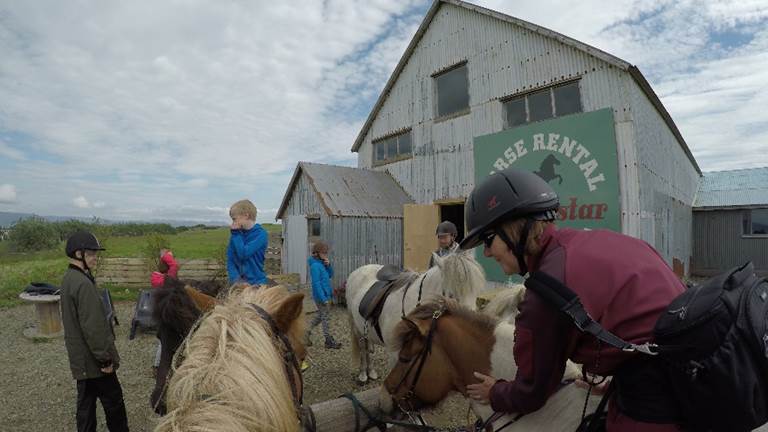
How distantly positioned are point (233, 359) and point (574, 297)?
3.98 feet

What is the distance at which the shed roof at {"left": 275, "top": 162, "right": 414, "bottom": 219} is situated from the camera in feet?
37.5

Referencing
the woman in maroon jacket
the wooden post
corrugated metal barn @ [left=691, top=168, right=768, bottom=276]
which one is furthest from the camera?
corrugated metal barn @ [left=691, top=168, right=768, bottom=276]

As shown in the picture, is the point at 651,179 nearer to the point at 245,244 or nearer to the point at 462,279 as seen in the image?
the point at 462,279

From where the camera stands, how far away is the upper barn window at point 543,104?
8.57 m

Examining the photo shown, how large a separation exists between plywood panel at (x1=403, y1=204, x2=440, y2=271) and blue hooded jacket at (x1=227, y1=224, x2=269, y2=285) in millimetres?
7693

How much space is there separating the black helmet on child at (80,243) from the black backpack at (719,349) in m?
4.33

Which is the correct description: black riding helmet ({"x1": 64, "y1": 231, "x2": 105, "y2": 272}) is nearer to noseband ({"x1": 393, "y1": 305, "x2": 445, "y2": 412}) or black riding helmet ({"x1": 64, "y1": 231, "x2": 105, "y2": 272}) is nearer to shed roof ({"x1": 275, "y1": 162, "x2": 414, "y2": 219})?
noseband ({"x1": 393, "y1": 305, "x2": 445, "y2": 412})

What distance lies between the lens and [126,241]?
23359mm

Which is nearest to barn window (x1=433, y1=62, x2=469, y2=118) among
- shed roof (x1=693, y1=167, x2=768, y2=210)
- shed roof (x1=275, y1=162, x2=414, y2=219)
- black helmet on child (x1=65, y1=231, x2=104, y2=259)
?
shed roof (x1=275, y1=162, x2=414, y2=219)

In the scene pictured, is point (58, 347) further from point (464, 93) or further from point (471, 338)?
point (464, 93)

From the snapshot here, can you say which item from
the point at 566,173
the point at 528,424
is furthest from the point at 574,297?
the point at 566,173

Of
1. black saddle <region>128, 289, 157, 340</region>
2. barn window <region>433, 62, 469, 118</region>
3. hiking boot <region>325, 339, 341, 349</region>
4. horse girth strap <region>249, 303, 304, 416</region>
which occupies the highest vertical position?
barn window <region>433, 62, 469, 118</region>

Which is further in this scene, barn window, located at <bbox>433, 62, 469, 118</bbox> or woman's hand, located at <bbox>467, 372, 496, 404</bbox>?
barn window, located at <bbox>433, 62, 469, 118</bbox>

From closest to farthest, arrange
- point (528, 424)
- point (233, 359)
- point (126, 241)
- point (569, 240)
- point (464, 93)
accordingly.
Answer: point (233, 359) → point (569, 240) → point (528, 424) → point (464, 93) → point (126, 241)
